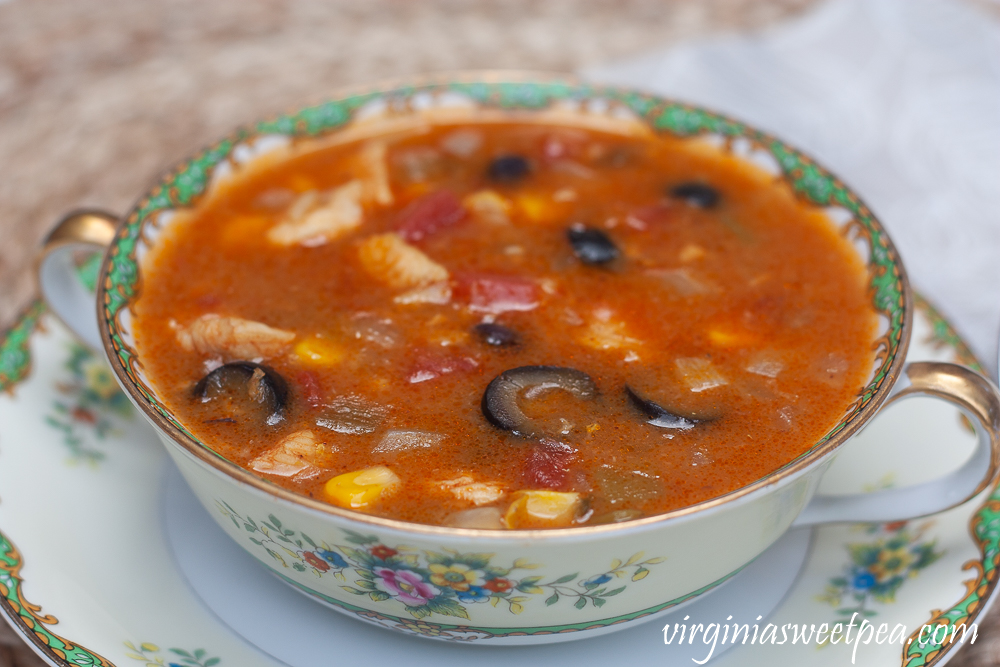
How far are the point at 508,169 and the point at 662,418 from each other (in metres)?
1.16

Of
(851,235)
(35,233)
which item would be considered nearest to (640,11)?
(851,235)

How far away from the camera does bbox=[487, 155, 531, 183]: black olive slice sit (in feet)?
9.23

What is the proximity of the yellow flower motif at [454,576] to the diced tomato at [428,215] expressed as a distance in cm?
110

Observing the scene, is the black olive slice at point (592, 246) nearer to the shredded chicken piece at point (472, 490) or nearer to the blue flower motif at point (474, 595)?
the shredded chicken piece at point (472, 490)

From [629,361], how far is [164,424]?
1.01 meters

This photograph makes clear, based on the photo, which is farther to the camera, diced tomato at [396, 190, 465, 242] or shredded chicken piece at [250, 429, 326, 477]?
diced tomato at [396, 190, 465, 242]

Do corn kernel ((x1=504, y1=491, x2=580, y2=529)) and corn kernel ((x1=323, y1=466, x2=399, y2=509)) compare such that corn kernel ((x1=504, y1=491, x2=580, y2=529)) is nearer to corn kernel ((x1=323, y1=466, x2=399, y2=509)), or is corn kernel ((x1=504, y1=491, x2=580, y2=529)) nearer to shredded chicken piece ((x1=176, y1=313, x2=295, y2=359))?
corn kernel ((x1=323, y1=466, x2=399, y2=509))

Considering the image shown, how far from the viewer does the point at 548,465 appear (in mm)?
1854

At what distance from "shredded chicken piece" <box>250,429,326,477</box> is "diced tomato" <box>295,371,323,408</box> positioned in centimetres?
11

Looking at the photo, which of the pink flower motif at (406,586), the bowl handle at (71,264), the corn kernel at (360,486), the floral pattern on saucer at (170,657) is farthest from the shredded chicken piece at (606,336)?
the bowl handle at (71,264)

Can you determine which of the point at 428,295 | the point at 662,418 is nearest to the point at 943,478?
the point at 662,418

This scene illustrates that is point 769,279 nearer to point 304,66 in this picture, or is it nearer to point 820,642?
point 820,642

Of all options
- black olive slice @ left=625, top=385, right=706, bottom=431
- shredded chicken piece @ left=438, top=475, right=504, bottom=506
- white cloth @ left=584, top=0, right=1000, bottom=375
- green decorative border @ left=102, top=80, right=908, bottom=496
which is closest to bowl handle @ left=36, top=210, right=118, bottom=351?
green decorative border @ left=102, top=80, right=908, bottom=496

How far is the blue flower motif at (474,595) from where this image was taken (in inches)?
67.0
